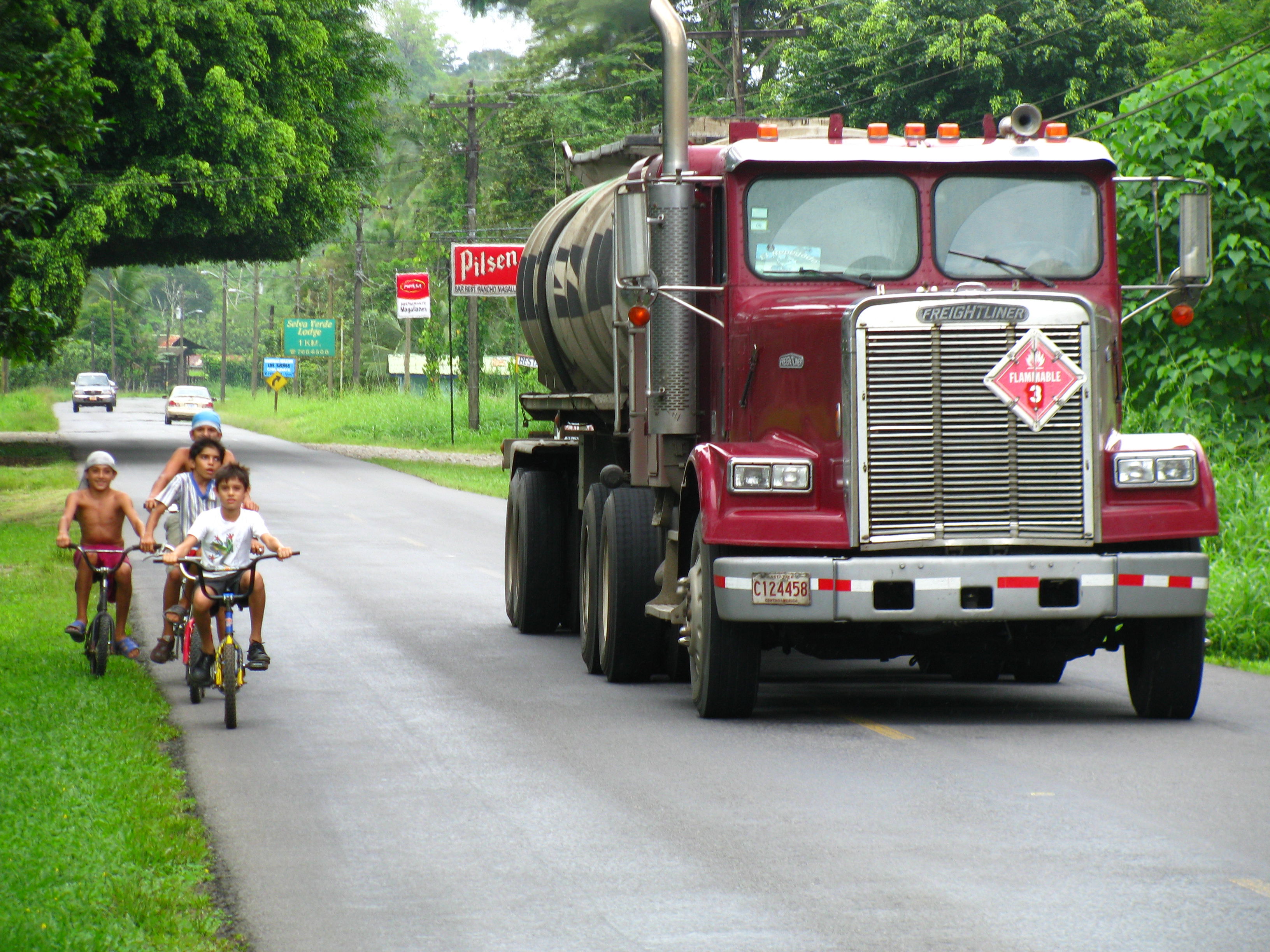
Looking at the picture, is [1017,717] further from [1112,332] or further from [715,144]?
[715,144]

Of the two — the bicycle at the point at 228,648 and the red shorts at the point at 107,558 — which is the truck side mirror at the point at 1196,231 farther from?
the red shorts at the point at 107,558

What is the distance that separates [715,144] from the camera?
11.2m

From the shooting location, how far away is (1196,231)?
10.0 m

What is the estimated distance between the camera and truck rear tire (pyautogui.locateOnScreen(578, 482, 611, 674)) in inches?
477

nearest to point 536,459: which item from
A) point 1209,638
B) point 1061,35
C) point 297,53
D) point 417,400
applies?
point 1209,638

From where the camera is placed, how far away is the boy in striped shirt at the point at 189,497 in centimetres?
1095

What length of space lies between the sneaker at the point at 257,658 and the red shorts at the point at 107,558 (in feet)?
5.00

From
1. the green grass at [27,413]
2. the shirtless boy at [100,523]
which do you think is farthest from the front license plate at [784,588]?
the green grass at [27,413]

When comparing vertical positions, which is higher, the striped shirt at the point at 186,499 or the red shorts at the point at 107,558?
the striped shirt at the point at 186,499

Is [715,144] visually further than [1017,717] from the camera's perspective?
Yes

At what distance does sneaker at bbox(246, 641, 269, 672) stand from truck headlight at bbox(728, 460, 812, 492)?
2787 mm

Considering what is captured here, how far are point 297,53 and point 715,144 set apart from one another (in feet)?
97.8

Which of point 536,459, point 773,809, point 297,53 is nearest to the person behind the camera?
point 773,809

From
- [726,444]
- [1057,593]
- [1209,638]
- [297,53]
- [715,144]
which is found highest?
[297,53]
